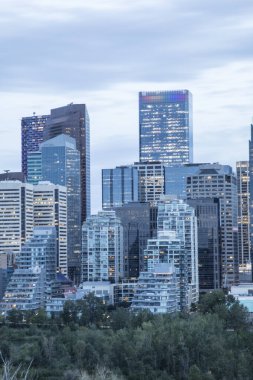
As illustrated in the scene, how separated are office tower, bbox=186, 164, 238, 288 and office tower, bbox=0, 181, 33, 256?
67.5ft

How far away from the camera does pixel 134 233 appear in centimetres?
9269

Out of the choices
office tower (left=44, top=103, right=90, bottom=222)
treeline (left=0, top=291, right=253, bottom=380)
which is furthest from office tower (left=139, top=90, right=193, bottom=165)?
treeline (left=0, top=291, right=253, bottom=380)

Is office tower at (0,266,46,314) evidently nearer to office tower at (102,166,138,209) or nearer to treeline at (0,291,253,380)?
treeline at (0,291,253,380)

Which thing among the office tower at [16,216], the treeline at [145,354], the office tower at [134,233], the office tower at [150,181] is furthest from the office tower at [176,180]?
the treeline at [145,354]

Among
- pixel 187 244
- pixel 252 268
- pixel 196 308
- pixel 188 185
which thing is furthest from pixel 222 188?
pixel 196 308

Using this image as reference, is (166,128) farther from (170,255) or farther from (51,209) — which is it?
(170,255)

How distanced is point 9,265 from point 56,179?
3974 centimetres

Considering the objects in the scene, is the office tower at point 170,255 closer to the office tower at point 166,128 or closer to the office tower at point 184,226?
the office tower at point 184,226

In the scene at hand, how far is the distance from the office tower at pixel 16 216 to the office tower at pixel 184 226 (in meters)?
23.8

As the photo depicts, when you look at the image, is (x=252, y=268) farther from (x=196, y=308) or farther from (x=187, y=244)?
(x=196, y=308)

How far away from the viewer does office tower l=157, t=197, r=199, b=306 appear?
80.4m

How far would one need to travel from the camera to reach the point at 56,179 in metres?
126

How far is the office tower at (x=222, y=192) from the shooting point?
108000mm

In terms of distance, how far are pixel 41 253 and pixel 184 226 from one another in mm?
12752
